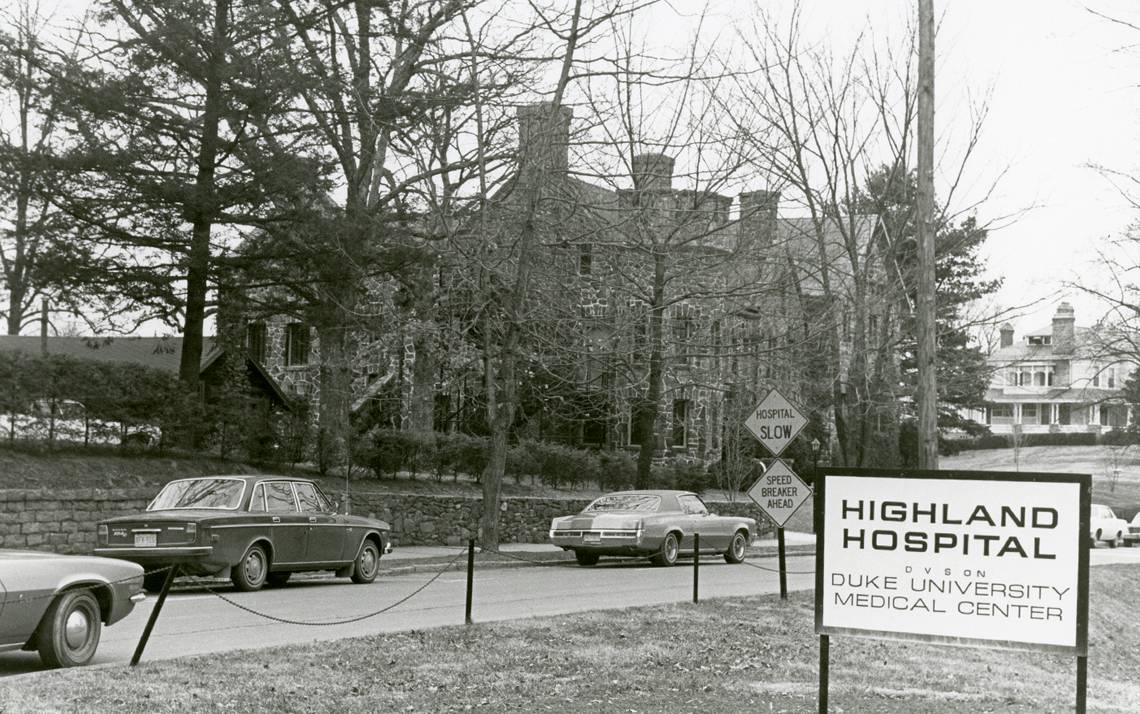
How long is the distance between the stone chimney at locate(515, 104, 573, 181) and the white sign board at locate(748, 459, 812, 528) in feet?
26.9

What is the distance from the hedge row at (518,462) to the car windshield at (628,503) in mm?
4271

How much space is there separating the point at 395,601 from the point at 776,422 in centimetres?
532

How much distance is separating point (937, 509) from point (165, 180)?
19.1 meters

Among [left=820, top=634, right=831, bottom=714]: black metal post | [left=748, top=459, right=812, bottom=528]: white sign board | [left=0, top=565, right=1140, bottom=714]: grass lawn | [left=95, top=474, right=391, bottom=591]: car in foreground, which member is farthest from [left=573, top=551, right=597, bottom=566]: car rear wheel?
[left=820, top=634, right=831, bottom=714]: black metal post

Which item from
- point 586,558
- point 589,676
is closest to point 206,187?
point 586,558

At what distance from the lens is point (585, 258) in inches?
1177

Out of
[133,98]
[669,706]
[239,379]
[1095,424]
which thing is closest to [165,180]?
[133,98]

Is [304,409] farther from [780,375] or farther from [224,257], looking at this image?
[780,375]

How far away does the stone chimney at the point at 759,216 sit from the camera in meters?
28.5

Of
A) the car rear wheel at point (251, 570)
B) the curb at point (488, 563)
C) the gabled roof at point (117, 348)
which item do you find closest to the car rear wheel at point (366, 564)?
the curb at point (488, 563)

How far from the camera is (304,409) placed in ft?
97.0

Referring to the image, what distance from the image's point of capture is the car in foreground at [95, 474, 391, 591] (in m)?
16.7

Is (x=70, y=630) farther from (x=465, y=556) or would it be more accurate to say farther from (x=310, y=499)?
(x=465, y=556)

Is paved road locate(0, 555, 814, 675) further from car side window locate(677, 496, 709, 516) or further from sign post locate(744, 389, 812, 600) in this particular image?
sign post locate(744, 389, 812, 600)
